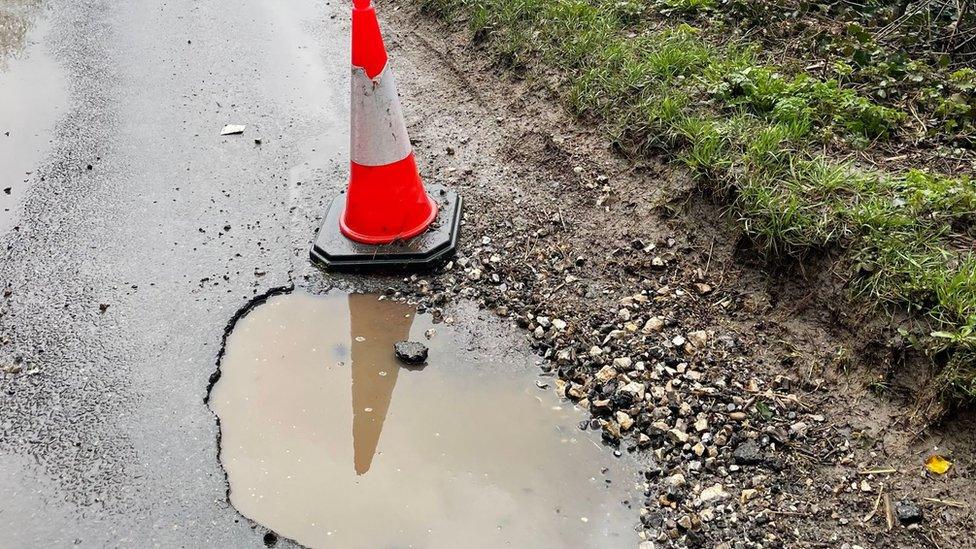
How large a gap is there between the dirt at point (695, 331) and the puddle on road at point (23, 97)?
2533mm

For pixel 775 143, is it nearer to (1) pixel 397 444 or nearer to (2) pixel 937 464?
(2) pixel 937 464

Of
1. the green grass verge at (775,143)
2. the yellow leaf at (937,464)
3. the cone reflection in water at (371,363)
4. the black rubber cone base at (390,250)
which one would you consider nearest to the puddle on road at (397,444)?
the cone reflection in water at (371,363)

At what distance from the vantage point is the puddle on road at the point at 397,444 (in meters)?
2.88

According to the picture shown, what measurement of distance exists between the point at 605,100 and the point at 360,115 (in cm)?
156

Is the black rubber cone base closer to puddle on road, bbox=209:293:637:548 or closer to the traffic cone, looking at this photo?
the traffic cone

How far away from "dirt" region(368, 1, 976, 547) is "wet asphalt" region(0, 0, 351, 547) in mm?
1002

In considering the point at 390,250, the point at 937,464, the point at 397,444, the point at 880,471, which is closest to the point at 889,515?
the point at 880,471

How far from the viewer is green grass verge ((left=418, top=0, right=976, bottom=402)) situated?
126 inches

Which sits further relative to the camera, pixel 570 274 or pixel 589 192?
pixel 589 192

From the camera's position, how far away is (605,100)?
4637mm

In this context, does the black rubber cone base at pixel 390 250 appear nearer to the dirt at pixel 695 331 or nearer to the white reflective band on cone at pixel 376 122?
the dirt at pixel 695 331

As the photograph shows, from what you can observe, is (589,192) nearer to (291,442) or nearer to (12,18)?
(291,442)

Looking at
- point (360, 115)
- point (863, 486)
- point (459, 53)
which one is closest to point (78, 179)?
point (360, 115)

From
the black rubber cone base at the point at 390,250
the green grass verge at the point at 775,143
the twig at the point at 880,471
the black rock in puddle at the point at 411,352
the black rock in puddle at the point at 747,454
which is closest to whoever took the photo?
the twig at the point at 880,471
